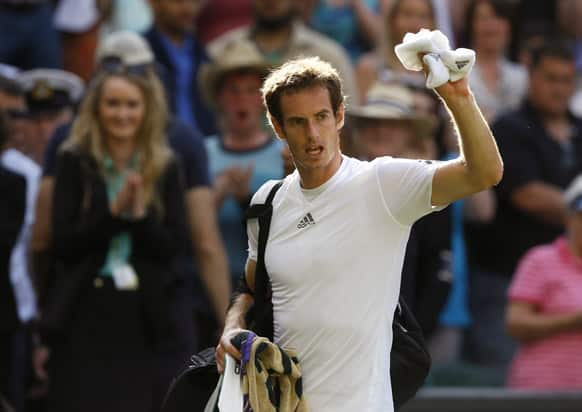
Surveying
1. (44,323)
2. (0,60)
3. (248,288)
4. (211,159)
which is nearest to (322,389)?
(248,288)

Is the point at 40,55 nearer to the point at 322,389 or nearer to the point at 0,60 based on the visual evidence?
the point at 0,60

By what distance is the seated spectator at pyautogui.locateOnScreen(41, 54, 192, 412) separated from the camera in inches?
281

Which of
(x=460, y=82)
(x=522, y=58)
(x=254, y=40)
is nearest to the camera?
(x=460, y=82)

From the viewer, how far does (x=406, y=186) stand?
4.62 metres

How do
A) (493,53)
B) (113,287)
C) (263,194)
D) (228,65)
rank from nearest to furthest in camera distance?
(263,194), (113,287), (228,65), (493,53)

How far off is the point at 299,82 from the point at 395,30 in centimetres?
528

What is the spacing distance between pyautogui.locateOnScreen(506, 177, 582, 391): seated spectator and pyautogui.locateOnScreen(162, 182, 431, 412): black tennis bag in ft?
11.5

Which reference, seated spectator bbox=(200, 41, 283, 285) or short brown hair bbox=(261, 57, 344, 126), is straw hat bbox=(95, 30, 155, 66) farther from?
short brown hair bbox=(261, 57, 344, 126)

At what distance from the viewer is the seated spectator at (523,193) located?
9.32 m

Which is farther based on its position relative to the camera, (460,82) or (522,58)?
(522,58)

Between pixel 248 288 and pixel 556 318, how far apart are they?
Answer: 356 centimetres

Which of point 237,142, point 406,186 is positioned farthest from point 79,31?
point 406,186

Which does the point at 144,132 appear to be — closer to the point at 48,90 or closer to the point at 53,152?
the point at 53,152

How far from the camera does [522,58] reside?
11.4 m
